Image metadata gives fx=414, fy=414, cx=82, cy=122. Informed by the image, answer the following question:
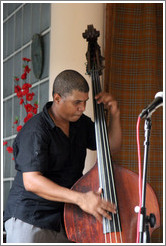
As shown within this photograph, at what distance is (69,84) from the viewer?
1841mm

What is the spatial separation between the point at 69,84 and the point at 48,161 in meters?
0.35

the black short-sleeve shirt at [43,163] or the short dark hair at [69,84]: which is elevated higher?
the short dark hair at [69,84]

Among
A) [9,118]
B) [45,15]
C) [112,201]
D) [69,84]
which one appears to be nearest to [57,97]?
[69,84]

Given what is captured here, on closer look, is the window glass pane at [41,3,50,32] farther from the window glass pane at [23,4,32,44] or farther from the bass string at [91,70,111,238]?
the bass string at [91,70,111,238]

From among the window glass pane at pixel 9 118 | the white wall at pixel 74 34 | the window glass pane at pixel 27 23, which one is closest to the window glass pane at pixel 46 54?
the window glass pane at pixel 27 23

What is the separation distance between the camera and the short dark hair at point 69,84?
183 centimetres

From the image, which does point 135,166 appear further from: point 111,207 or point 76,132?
point 111,207

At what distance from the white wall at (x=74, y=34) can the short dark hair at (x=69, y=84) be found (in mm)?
637

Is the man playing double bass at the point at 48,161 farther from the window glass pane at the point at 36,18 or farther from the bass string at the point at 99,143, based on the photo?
the window glass pane at the point at 36,18

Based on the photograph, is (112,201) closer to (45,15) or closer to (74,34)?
(74,34)

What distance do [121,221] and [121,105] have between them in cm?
109

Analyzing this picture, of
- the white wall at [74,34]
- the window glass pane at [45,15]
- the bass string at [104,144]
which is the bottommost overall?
the bass string at [104,144]

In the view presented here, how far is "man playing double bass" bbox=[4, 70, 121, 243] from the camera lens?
171 cm

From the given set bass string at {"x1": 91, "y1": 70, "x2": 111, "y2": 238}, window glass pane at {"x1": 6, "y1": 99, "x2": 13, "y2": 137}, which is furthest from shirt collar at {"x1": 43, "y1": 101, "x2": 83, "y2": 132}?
window glass pane at {"x1": 6, "y1": 99, "x2": 13, "y2": 137}
